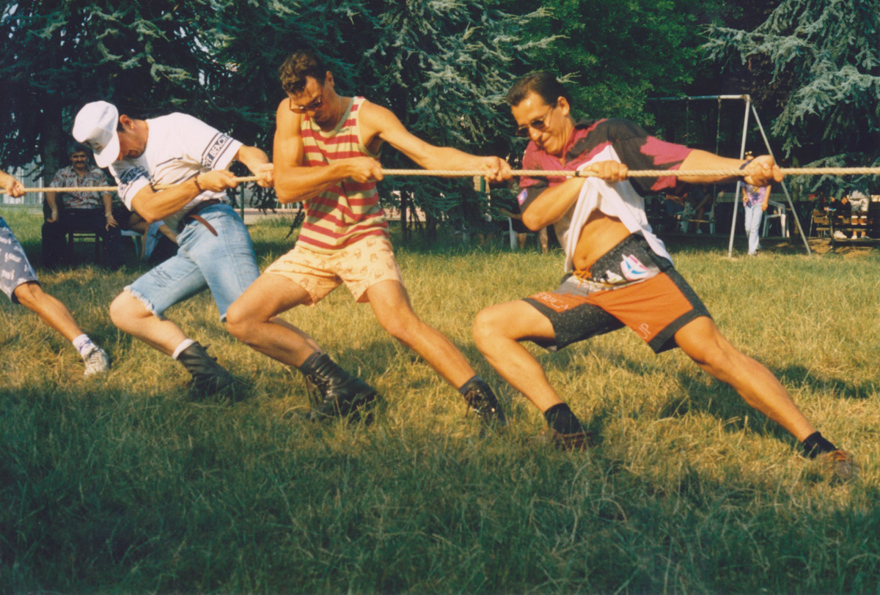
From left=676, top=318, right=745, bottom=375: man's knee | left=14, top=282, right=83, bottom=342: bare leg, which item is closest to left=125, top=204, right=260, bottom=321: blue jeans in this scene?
left=14, top=282, right=83, bottom=342: bare leg

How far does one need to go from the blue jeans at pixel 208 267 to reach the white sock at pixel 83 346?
845 millimetres

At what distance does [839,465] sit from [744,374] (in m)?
0.55

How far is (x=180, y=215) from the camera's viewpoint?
4.65 metres

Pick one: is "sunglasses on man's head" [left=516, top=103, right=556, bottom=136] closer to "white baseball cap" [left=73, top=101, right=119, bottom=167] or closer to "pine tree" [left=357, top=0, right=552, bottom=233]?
"white baseball cap" [left=73, top=101, right=119, bottom=167]

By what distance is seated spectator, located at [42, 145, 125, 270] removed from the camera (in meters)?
10.7

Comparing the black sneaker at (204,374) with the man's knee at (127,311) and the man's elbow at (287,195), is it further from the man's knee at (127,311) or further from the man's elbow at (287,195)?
the man's elbow at (287,195)

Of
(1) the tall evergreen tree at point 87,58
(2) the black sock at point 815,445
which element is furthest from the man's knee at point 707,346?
(1) the tall evergreen tree at point 87,58

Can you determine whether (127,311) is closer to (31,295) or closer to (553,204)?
(31,295)

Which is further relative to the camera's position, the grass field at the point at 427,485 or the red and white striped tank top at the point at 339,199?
the red and white striped tank top at the point at 339,199

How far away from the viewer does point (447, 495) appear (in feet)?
10.2

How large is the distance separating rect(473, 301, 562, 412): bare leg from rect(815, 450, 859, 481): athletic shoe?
1.17 m

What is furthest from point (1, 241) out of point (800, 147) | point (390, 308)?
point (800, 147)

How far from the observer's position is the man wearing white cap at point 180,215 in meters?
4.48

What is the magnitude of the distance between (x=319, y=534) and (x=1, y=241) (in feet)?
12.2
